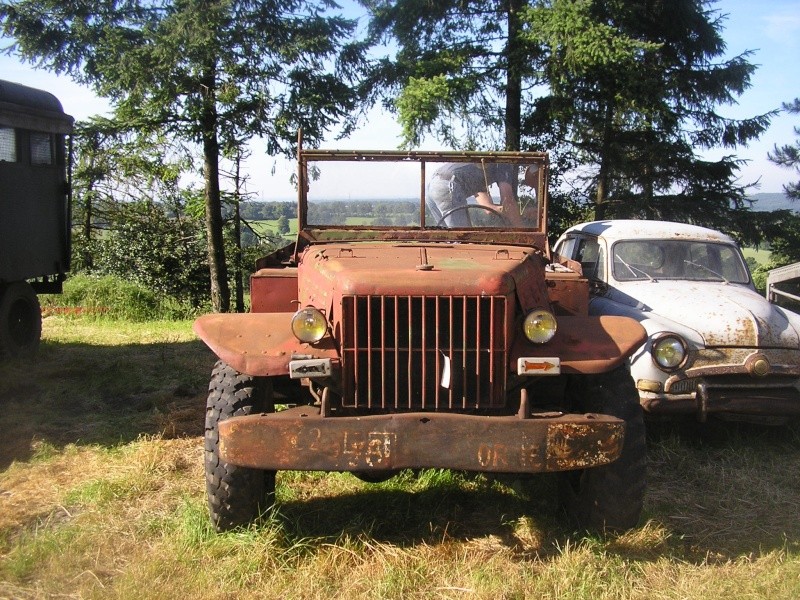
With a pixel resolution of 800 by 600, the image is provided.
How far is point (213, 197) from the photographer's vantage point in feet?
39.7

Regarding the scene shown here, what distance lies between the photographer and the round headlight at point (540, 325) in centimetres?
360

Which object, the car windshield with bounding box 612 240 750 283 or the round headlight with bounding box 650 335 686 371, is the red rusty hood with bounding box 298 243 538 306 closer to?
the round headlight with bounding box 650 335 686 371

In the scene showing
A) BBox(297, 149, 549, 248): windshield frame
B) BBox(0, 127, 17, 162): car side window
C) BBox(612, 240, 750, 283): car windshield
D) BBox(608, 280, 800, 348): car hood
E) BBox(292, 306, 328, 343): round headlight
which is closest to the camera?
BBox(292, 306, 328, 343): round headlight

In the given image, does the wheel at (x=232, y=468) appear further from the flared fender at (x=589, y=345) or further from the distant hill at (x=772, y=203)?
the distant hill at (x=772, y=203)

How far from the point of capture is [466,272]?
141 inches

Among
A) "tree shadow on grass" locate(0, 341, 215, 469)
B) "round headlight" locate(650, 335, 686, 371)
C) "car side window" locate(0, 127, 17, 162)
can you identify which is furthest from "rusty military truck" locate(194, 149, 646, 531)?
"car side window" locate(0, 127, 17, 162)

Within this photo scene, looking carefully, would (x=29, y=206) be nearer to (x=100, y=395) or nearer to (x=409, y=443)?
(x=100, y=395)

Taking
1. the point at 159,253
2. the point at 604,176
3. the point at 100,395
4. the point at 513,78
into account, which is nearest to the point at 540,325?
the point at 100,395

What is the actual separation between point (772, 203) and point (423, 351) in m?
10.8

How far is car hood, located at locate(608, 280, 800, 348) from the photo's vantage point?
519cm

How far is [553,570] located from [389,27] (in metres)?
10.4

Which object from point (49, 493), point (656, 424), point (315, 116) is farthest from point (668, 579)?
point (315, 116)

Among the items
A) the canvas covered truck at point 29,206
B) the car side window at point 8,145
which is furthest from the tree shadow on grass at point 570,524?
the car side window at point 8,145

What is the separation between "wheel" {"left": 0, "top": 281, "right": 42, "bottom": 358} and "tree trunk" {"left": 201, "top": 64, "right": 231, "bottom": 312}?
3863 millimetres
